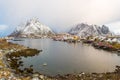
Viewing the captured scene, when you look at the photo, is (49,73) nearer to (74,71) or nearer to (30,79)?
(74,71)

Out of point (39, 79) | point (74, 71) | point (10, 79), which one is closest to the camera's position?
point (10, 79)

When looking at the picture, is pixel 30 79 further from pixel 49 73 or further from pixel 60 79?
pixel 49 73

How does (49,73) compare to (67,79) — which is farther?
(49,73)

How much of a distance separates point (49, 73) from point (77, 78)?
8931 millimetres

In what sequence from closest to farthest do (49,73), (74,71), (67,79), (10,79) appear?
(10,79), (67,79), (49,73), (74,71)

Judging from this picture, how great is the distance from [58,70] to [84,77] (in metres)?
10.7

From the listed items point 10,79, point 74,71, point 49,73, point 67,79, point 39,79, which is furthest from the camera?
point 74,71

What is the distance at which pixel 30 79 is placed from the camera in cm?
4012

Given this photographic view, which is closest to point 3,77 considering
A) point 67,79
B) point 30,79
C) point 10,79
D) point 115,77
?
point 10,79

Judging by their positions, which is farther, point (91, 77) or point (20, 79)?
point (91, 77)

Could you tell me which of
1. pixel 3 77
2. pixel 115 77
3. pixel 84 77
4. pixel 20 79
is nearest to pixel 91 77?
pixel 84 77

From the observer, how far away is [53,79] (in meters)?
42.4

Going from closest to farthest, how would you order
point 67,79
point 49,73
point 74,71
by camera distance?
1. point 67,79
2. point 49,73
3. point 74,71

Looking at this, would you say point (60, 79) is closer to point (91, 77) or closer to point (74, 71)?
point (91, 77)
